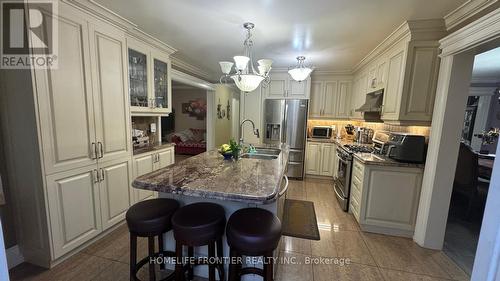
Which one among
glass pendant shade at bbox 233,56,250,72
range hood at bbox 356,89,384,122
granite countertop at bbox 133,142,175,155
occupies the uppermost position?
glass pendant shade at bbox 233,56,250,72

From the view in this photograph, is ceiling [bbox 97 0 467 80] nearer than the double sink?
Yes

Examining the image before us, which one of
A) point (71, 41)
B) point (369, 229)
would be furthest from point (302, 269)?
point (71, 41)

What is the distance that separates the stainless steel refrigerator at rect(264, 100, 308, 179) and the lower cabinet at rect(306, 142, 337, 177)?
0.23 meters

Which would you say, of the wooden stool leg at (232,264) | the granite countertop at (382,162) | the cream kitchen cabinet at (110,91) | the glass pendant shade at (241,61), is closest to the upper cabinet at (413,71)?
the granite countertop at (382,162)

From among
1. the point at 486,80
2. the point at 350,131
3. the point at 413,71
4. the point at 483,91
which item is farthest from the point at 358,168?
the point at 483,91

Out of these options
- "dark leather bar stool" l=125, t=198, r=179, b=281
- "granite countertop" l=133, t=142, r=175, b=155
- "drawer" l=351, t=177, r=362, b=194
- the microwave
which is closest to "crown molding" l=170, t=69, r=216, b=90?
"granite countertop" l=133, t=142, r=175, b=155

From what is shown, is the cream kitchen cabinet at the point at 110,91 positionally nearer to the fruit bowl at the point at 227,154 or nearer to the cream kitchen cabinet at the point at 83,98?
the cream kitchen cabinet at the point at 83,98

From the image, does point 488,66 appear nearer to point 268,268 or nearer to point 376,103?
point 376,103

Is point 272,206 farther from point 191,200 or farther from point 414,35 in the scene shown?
point 414,35

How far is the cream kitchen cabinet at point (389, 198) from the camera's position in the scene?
2465 millimetres

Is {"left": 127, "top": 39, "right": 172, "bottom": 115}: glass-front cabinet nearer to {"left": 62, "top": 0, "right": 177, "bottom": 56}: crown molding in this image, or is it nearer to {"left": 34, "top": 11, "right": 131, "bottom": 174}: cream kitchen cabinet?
{"left": 62, "top": 0, "right": 177, "bottom": 56}: crown molding

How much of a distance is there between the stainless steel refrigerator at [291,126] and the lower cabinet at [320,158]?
0.23 meters

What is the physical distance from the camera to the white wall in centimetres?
765

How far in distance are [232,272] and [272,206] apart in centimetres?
54
